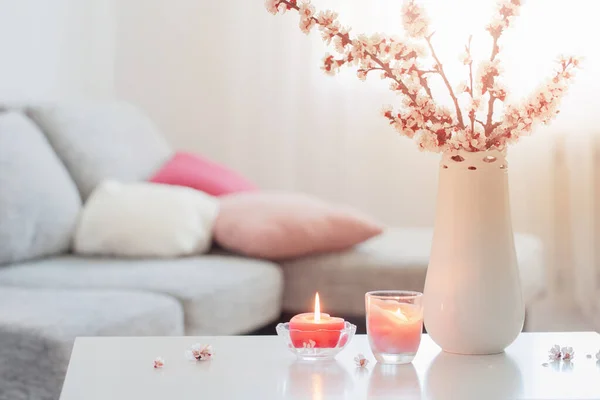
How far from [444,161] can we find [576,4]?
2407 mm

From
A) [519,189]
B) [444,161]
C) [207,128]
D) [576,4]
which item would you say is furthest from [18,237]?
[576,4]

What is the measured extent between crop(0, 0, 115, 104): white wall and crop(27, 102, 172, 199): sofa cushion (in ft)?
1.40

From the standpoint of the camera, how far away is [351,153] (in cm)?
350

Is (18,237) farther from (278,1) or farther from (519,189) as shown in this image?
(519,189)

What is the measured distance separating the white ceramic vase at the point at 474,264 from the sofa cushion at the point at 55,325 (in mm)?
675

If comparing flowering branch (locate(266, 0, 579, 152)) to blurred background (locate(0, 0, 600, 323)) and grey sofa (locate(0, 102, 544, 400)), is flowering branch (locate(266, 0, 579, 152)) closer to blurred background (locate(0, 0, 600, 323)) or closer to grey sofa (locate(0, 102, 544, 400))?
grey sofa (locate(0, 102, 544, 400))

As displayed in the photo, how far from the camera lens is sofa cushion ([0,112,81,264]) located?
2086 millimetres

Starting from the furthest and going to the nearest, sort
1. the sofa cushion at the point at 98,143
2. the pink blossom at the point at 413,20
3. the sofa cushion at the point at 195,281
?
the sofa cushion at the point at 98,143 < the sofa cushion at the point at 195,281 < the pink blossom at the point at 413,20

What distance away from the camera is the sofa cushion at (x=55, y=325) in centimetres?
142

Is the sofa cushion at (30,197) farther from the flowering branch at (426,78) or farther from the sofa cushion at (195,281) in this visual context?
the flowering branch at (426,78)

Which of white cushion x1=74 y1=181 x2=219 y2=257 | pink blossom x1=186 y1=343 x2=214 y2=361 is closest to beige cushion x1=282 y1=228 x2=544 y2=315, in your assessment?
white cushion x1=74 y1=181 x2=219 y2=257

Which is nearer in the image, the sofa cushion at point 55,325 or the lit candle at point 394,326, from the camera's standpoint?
the lit candle at point 394,326

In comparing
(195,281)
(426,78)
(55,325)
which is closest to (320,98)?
(195,281)

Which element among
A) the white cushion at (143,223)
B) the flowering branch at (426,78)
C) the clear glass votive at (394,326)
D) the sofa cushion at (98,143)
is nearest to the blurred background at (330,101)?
the sofa cushion at (98,143)
